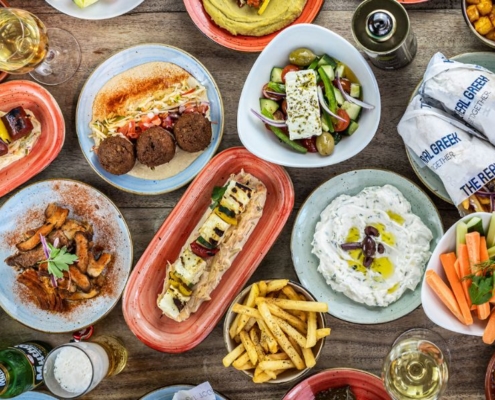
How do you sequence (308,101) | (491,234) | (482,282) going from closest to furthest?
(482,282) < (491,234) < (308,101)

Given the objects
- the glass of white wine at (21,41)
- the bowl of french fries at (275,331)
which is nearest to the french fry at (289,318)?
the bowl of french fries at (275,331)

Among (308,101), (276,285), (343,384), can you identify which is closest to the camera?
(308,101)

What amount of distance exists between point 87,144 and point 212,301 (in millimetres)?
1016

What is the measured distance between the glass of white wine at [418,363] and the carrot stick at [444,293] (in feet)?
0.73

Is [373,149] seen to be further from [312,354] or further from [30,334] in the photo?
[30,334]

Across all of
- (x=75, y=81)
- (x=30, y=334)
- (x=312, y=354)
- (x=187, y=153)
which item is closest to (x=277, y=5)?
(x=187, y=153)

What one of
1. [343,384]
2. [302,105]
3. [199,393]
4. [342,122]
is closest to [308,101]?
[302,105]

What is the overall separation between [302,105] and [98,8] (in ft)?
3.81

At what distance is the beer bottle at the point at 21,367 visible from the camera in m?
3.21

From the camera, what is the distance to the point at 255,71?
3094 mm

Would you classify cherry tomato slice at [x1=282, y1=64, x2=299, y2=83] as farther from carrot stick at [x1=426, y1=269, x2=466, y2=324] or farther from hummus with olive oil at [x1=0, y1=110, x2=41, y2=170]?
hummus with olive oil at [x1=0, y1=110, x2=41, y2=170]

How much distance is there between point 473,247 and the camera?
9.12 ft

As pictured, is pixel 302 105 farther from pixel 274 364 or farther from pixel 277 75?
pixel 274 364

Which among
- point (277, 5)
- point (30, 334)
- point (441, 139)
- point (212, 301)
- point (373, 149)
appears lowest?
point (30, 334)
